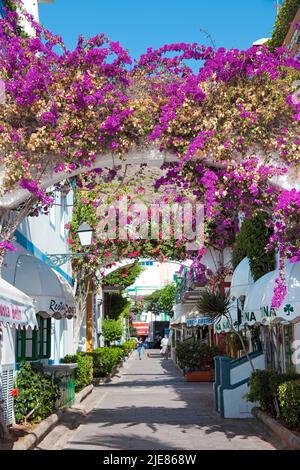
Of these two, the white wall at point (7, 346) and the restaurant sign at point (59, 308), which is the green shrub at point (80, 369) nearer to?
the restaurant sign at point (59, 308)

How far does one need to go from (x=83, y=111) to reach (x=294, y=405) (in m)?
6.11

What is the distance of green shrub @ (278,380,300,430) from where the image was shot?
35.5ft

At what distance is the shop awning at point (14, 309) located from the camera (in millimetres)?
8516

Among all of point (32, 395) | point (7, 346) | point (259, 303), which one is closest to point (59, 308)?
point (7, 346)

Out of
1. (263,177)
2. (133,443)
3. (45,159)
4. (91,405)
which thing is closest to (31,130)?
(45,159)

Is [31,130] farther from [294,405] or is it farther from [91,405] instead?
[91,405]

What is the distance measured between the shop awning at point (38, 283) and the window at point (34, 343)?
0.87 metres

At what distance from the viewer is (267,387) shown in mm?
13219

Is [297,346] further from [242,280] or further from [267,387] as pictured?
[242,280]

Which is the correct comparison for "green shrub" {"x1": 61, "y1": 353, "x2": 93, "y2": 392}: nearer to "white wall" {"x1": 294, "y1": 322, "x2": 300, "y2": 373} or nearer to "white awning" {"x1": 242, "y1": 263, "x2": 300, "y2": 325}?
"white awning" {"x1": 242, "y1": 263, "x2": 300, "y2": 325}

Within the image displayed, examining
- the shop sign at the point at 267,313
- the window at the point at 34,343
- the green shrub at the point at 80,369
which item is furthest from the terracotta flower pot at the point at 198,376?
the shop sign at the point at 267,313

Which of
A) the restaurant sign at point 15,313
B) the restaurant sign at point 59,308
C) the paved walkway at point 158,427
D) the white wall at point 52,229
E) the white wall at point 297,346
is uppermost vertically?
the white wall at point 52,229

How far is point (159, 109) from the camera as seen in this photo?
11094 mm

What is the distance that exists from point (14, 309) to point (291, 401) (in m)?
5.03
